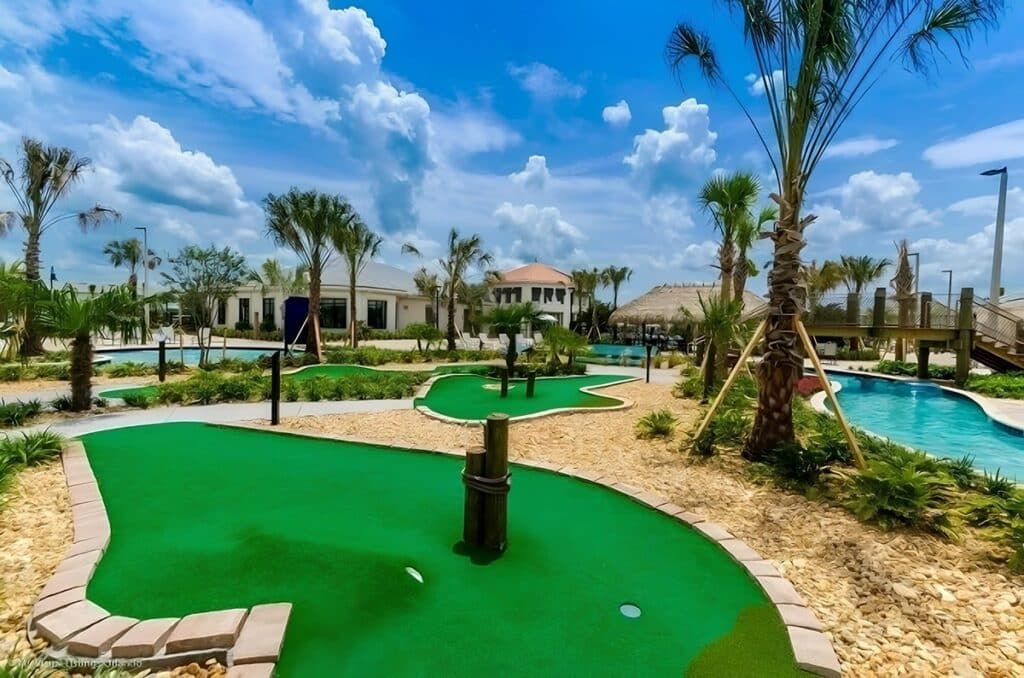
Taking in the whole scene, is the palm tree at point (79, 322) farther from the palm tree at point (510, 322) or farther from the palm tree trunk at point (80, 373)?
the palm tree at point (510, 322)

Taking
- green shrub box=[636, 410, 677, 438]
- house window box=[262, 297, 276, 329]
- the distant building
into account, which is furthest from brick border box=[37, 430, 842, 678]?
the distant building

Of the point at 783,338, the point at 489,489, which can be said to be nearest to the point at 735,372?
the point at 783,338

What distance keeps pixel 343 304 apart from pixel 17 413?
25.6 metres

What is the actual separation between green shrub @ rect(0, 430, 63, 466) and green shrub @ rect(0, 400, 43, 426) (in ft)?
7.05

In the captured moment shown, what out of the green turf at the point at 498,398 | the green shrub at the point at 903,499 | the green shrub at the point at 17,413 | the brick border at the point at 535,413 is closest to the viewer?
the green shrub at the point at 903,499

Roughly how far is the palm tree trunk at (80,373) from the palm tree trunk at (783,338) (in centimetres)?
1020

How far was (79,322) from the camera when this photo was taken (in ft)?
28.4

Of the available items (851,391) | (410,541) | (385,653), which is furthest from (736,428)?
(851,391)

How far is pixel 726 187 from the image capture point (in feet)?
49.1

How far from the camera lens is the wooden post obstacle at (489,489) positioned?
386 centimetres

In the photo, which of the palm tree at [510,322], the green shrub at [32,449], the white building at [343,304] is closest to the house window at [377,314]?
the white building at [343,304]

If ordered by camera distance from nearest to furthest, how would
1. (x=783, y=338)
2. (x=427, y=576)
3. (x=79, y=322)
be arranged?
(x=427, y=576), (x=783, y=338), (x=79, y=322)

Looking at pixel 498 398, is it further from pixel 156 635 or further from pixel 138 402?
pixel 156 635

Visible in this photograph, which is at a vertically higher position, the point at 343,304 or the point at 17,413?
the point at 343,304
